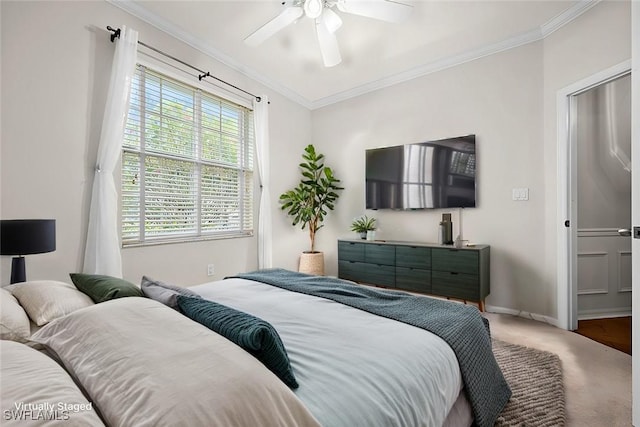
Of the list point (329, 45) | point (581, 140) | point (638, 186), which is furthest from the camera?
point (581, 140)

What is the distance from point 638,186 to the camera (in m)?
1.43

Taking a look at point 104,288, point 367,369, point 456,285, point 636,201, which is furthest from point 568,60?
point 104,288

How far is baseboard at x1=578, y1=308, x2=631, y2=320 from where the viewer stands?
3079 mm

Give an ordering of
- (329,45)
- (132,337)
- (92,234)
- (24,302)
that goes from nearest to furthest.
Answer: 1. (132,337)
2. (24,302)
3. (92,234)
4. (329,45)

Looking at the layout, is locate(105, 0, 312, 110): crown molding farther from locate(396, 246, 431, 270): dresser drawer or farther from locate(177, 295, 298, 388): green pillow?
locate(177, 295, 298, 388): green pillow

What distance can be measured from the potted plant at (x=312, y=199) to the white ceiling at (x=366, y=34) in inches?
46.8

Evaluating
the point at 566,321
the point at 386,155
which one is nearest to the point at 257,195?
the point at 386,155

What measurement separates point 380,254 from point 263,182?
1698mm

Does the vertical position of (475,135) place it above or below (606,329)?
above

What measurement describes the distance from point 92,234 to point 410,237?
3215 millimetres

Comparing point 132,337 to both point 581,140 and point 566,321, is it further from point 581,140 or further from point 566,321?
point 581,140

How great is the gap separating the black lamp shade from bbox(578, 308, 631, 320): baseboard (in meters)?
4.49

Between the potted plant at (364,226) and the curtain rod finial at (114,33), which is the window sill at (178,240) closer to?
the potted plant at (364,226)

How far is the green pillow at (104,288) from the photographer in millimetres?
1332
